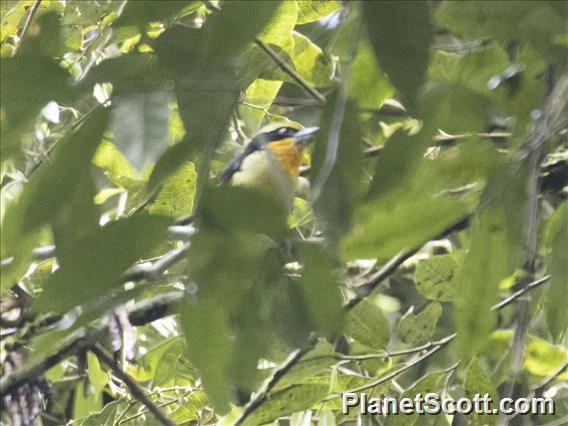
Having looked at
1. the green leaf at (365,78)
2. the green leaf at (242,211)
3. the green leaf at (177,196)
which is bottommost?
the green leaf at (177,196)

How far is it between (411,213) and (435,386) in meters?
0.64

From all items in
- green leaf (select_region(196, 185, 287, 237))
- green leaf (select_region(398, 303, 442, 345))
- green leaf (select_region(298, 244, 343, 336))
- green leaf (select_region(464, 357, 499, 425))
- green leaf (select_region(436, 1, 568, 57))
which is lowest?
green leaf (select_region(398, 303, 442, 345))

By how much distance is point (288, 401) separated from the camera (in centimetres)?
115

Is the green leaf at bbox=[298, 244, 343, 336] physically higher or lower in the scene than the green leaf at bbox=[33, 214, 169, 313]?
lower

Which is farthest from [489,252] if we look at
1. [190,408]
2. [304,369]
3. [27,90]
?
[190,408]

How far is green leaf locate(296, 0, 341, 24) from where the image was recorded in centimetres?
107

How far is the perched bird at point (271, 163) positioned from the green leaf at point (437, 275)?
0.67 ft

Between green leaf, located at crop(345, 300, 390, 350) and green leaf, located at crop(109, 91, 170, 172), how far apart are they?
0.68 metres

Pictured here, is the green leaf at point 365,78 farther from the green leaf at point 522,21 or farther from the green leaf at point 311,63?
the green leaf at point 311,63

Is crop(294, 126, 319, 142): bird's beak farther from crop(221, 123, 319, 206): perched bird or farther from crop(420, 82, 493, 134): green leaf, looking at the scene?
crop(420, 82, 493, 134): green leaf

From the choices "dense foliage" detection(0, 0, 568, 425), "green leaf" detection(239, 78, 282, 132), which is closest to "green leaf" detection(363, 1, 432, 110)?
"dense foliage" detection(0, 0, 568, 425)

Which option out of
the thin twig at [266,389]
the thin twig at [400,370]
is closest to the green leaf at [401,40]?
the thin twig at [266,389]

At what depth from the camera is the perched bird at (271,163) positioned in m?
0.64

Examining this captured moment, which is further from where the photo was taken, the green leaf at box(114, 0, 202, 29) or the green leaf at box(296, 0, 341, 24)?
the green leaf at box(296, 0, 341, 24)
